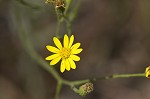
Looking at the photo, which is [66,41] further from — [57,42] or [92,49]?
[92,49]

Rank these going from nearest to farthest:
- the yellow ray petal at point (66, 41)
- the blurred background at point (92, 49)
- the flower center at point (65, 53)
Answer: the yellow ray petal at point (66, 41) → the flower center at point (65, 53) → the blurred background at point (92, 49)

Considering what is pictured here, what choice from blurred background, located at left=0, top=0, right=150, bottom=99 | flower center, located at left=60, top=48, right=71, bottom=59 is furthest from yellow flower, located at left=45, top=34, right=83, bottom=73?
blurred background, located at left=0, top=0, right=150, bottom=99

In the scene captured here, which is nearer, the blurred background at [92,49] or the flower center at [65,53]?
the flower center at [65,53]

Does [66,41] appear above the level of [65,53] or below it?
above

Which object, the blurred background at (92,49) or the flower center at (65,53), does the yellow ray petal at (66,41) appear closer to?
the flower center at (65,53)

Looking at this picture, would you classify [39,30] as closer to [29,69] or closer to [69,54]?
[29,69]

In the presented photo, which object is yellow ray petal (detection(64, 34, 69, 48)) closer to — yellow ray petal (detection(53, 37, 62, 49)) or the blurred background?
yellow ray petal (detection(53, 37, 62, 49))

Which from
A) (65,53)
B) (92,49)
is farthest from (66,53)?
(92,49)

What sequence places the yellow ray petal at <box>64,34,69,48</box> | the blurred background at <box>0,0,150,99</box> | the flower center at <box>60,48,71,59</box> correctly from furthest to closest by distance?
the blurred background at <box>0,0,150,99</box>
the flower center at <box>60,48,71,59</box>
the yellow ray petal at <box>64,34,69,48</box>

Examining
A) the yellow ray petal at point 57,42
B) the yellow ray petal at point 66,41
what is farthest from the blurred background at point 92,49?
the yellow ray petal at point 66,41
